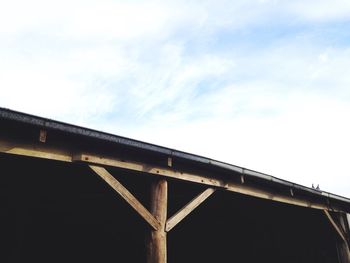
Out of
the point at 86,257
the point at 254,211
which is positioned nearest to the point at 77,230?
the point at 86,257

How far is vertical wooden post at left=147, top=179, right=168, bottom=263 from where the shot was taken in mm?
3955

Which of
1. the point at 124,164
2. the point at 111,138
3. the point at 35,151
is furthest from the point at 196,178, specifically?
the point at 35,151

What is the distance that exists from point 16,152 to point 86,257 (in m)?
3.18

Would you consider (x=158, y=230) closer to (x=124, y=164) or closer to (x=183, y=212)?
(x=183, y=212)

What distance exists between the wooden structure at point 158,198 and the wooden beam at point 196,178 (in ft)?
0.05

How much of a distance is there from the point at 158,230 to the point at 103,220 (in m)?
2.35

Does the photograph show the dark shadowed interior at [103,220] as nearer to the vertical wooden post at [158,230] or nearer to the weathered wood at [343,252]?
the vertical wooden post at [158,230]

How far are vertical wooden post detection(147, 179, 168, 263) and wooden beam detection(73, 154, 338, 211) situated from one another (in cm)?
21

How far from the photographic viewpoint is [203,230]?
7.59 m

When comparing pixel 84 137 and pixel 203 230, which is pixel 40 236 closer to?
pixel 84 137

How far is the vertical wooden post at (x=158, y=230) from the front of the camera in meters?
3.96

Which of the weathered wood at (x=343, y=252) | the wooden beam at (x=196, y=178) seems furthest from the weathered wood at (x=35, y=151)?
the weathered wood at (x=343, y=252)

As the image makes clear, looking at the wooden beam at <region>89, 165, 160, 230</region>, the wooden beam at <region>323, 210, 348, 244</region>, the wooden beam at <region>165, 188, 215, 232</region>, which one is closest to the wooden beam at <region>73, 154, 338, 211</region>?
the wooden beam at <region>89, 165, 160, 230</region>

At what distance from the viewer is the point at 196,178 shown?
4969mm
